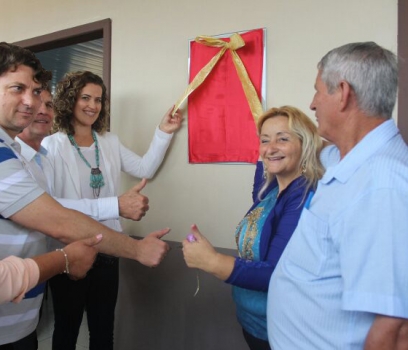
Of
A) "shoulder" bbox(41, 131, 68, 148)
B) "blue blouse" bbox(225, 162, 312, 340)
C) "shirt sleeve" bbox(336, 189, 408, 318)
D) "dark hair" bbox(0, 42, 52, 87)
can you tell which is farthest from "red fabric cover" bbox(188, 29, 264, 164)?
"shirt sleeve" bbox(336, 189, 408, 318)

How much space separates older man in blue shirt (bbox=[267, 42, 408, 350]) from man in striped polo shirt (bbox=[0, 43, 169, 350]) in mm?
773

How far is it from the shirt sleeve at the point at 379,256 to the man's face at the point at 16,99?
1158 millimetres

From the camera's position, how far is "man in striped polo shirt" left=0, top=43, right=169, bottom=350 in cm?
122

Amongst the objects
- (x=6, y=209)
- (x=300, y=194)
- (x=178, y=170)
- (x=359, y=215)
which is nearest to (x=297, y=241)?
(x=359, y=215)

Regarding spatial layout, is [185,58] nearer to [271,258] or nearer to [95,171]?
[95,171]

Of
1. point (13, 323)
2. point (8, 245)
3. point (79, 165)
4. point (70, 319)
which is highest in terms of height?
Result: point (79, 165)

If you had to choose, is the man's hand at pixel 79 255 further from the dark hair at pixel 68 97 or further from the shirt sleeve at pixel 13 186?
the dark hair at pixel 68 97

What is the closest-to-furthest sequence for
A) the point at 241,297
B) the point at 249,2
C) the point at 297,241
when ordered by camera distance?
the point at 297,241 < the point at 241,297 < the point at 249,2

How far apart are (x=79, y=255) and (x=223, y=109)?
115 centimetres

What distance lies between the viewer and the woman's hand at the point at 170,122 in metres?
2.18

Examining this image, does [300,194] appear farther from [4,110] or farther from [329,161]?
[4,110]

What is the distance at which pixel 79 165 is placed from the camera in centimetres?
203

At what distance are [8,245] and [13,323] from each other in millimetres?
269

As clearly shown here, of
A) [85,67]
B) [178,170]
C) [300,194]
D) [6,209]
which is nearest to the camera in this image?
[6,209]
